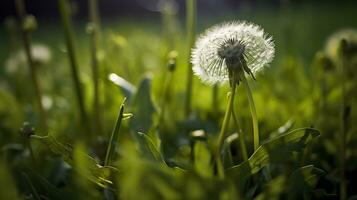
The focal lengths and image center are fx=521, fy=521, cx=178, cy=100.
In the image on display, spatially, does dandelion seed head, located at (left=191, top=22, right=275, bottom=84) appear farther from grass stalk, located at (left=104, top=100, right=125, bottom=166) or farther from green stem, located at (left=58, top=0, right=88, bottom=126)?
green stem, located at (left=58, top=0, right=88, bottom=126)

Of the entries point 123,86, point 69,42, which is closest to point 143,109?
point 123,86

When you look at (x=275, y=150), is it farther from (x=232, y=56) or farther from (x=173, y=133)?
(x=173, y=133)

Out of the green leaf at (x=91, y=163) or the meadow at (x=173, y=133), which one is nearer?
the meadow at (x=173, y=133)

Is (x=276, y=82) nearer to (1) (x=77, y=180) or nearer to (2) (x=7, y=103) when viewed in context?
(2) (x=7, y=103)

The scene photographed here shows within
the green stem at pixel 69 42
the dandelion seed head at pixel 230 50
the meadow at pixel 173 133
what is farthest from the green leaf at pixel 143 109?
the dandelion seed head at pixel 230 50

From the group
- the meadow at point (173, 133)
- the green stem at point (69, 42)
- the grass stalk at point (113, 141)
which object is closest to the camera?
the meadow at point (173, 133)

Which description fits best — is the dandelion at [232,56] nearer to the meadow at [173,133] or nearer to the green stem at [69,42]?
the meadow at [173,133]

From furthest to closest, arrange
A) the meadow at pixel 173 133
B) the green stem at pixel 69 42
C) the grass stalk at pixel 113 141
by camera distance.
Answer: the green stem at pixel 69 42, the grass stalk at pixel 113 141, the meadow at pixel 173 133

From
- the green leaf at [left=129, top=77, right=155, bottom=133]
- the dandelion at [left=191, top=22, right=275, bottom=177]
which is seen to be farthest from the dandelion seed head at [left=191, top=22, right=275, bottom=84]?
the green leaf at [left=129, top=77, right=155, bottom=133]

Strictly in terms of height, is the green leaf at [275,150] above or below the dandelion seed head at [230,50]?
below
